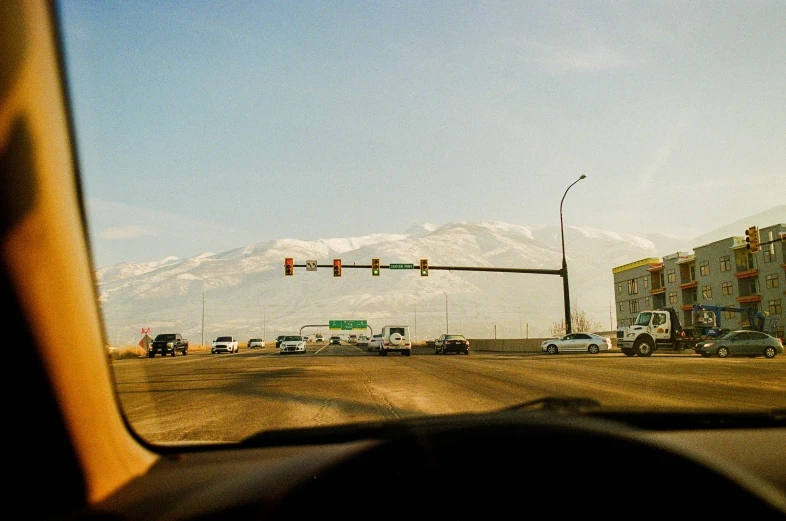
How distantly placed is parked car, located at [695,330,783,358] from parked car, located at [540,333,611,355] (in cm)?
1016

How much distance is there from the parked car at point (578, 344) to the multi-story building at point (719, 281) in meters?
23.6

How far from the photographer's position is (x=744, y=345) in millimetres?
30781

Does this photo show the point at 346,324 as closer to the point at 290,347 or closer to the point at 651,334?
the point at 290,347

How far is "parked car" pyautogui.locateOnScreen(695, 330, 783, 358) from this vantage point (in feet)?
99.7

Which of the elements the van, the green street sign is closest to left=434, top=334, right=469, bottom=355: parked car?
the van

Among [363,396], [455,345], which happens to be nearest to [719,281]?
[455,345]

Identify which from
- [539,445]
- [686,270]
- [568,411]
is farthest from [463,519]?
[686,270]

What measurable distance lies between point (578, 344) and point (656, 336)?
674 cm

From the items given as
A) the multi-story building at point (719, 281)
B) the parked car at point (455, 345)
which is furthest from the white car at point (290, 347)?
the multi-story building at point (719, 281)

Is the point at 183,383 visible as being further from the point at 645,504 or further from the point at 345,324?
the point at 345,324

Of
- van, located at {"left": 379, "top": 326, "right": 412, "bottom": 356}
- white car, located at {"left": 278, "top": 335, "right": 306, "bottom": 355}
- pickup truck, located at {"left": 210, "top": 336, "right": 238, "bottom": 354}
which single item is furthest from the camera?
pickup truck, located at {"left": 210, "top": 336, "right": 238, "bottom": 354}

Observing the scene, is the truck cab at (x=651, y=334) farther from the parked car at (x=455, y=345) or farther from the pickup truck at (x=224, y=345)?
the pickup truck at (x=224, y=345)

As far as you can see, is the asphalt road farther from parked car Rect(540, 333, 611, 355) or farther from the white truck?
parked car Rect(540, 333, 611, 355)

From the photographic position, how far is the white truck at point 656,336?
114 feet
